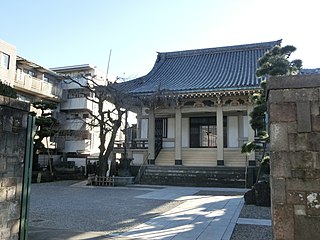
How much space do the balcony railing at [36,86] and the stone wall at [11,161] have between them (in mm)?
20457

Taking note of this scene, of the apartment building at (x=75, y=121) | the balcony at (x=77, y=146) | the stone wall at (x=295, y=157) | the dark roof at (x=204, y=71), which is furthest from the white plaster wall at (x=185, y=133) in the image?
the stone wall at (x=295, y=157)

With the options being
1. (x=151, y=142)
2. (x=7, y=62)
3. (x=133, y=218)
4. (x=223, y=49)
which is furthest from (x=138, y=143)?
(x=133, y=218)

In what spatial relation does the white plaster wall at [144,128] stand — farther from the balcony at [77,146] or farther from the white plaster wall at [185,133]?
the balcony at [77,146]

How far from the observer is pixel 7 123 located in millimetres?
3873

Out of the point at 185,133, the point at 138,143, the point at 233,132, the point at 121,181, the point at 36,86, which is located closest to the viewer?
the point at 121,181

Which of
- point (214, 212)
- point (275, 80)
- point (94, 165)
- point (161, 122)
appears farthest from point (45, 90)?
point (275, 80)

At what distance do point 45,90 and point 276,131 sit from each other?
24576mm

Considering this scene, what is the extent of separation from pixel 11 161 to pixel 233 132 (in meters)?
16.9

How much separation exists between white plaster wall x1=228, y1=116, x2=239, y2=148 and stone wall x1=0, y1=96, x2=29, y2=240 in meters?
16.4

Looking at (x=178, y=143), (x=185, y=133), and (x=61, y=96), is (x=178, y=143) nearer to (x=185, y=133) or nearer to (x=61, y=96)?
(x=185, y=133)

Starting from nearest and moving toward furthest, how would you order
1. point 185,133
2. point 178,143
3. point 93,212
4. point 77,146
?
1. point 93,212
2. point 178,143
3. point 185,133
4. point 77,146

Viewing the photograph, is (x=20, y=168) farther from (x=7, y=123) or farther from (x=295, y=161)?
(x=295, y=161)

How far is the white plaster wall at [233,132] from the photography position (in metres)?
19.1

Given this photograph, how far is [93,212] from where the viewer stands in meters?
7.82
